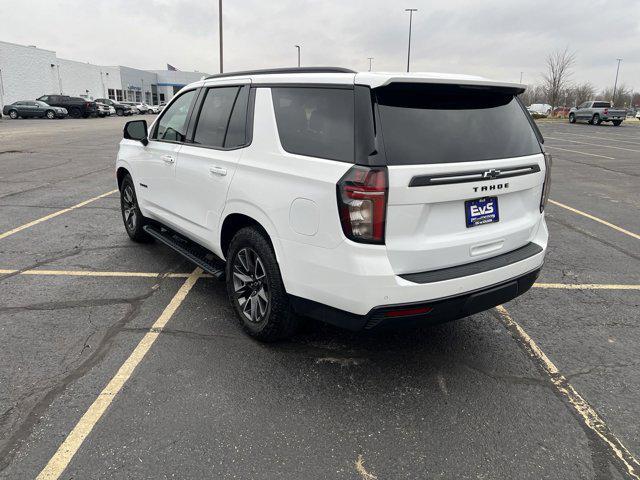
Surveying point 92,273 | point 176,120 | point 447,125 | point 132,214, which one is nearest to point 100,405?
point 92,273

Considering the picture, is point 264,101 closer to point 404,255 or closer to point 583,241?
point 404,255

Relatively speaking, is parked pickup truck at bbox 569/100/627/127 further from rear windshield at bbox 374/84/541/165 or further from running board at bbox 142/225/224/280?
running board at bbox 142/225/224/280

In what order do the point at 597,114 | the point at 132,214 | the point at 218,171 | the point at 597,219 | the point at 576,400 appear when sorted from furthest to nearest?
1. the point at 597,114
2. the point at 597,219
3. the point at 132,214
4. the point at 218,171
5. the point at 576,400

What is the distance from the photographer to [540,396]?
3.04 meters

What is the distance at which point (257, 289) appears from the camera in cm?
354

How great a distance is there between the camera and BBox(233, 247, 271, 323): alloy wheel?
345cm

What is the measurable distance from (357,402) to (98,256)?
385 cm

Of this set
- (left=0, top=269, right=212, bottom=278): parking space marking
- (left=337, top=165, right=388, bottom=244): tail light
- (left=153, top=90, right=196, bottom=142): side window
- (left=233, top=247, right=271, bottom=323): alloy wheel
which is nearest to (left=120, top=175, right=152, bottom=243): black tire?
(left=0, top=269, right=212, bottom=278): parking space marking

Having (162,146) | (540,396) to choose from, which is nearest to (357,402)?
(540,396)

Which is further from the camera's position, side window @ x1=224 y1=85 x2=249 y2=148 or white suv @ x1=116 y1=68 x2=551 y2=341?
side window @ x1=224 y1=85 x2=249 y2=148

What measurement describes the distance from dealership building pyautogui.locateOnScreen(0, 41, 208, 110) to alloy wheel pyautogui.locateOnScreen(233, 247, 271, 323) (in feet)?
169

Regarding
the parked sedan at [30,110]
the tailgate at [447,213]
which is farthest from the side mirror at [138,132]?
the parked sedan at [30,110]

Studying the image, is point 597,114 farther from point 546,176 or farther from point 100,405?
point 100,405

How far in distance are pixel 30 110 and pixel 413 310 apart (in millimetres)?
45407
